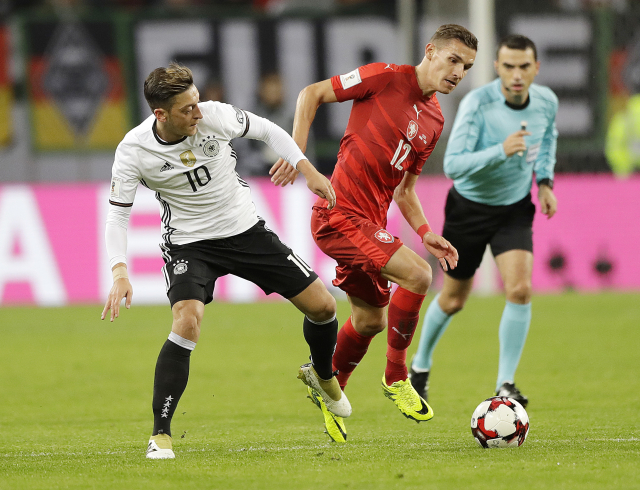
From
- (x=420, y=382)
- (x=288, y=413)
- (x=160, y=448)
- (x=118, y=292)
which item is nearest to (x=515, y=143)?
(x=420, y=382)

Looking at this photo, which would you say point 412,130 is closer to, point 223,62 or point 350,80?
point 350,80

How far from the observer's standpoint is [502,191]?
6.52m

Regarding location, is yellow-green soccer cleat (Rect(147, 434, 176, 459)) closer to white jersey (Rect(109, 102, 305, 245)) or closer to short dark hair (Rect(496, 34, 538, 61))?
white jersey (Rect(109, 102, 305, 245))

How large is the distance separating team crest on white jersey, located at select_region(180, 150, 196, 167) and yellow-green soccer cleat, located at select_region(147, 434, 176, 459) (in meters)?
1.28

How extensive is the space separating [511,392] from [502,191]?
1335mm

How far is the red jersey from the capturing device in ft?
17.6

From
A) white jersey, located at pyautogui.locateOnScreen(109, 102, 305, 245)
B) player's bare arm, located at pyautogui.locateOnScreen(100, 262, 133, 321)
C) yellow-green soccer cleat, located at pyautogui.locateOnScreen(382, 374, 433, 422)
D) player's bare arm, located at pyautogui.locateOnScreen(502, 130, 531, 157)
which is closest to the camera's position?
player's bare arm, located at pyautogui.locateOnScreen(100, 262, 133, 321)

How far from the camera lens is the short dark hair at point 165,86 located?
4.48 meters

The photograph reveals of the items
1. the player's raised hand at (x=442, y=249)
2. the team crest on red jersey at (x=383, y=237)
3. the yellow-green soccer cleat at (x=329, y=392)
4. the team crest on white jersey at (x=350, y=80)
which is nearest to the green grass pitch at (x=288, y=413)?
the yellow-green soccer cleat at (x=329, y=392)

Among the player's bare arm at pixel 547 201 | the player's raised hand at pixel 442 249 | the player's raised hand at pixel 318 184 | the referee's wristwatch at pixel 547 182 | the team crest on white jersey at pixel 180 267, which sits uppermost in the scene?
the player's raised hand at pixel 318 184

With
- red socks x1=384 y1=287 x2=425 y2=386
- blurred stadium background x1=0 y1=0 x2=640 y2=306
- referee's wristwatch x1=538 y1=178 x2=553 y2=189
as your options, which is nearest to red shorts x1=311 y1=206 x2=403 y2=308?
red socks x1=384 y1=287 x2=425 y2=386

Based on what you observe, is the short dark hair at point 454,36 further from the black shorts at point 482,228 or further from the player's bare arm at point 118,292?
the player's bare arm at point 118,292

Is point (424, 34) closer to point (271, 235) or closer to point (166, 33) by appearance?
point (166, 33)

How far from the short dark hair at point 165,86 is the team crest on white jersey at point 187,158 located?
30 centimetres
